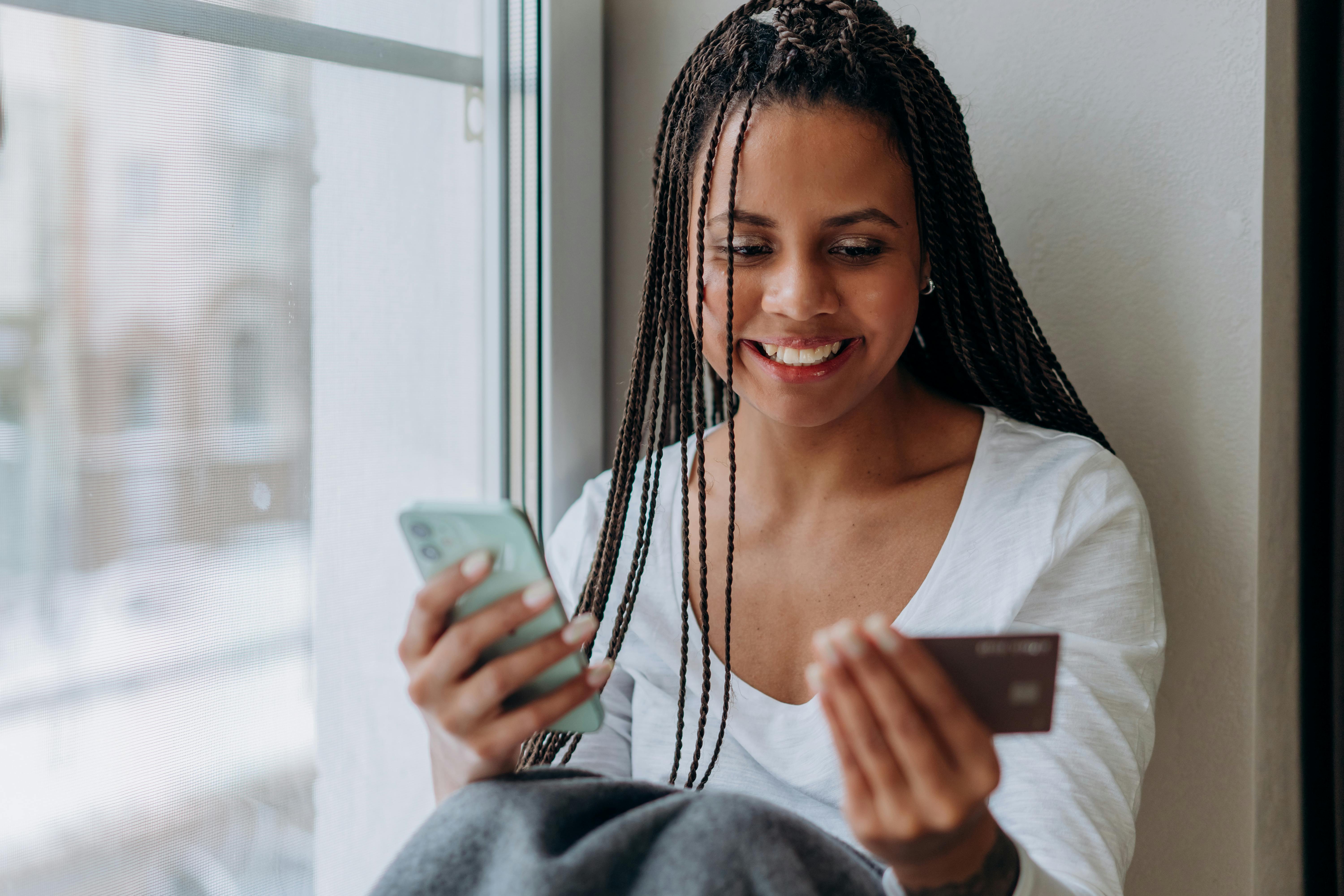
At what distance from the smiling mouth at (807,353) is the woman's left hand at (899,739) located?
0.37 meters

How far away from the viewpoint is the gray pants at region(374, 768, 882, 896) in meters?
0.56

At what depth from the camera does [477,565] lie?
614mm

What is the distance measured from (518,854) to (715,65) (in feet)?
2.25

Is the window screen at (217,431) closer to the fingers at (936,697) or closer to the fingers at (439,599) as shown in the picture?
the fingers at (439,599)

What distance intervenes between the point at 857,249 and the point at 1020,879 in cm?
49

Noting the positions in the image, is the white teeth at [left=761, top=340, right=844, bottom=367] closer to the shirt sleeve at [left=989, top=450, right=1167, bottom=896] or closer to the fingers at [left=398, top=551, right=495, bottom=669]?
the shirt sleeve at [left=989, top=450, right=1167, bottom=896]

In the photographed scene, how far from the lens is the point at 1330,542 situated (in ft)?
3.05

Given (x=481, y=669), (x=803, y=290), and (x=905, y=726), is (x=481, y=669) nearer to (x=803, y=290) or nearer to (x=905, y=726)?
(x=905, y=726)

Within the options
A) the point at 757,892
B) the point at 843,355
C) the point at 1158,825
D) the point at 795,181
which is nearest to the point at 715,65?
the point at 795,181

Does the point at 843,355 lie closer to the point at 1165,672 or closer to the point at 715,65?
the point at 715,65

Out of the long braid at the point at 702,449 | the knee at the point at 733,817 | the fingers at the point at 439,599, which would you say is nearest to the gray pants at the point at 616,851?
the knee at the point at 733,817

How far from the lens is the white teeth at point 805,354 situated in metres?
0.87

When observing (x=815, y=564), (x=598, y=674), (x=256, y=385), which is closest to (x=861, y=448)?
(x=815, y=564)

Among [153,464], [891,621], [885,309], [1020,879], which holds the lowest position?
[1020,879]
